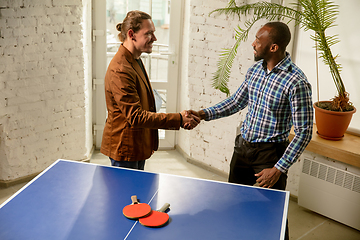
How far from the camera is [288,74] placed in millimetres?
2311

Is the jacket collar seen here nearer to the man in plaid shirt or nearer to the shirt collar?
the man in plaid shirt

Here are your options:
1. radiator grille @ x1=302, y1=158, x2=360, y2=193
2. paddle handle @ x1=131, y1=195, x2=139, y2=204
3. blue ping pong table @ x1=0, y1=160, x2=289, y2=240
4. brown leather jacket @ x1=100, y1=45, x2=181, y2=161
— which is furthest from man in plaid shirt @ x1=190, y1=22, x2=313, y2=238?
radiator grille @ x1=302, y1=158, x2=360, y2=193

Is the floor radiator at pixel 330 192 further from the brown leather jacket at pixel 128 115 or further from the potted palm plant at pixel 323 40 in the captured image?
the brown leather jacket at pixel 128 115

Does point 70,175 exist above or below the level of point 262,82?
below

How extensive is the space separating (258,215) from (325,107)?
171 cm

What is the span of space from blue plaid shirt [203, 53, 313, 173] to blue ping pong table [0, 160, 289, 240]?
1.38 ft

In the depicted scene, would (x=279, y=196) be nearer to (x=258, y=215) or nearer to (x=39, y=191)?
(x=258, y=215)

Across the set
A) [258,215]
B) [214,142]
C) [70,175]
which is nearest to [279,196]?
[258,215]

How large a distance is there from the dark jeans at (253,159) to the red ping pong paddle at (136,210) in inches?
37.0

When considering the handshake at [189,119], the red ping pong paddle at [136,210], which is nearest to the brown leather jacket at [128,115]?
the handshake at [189,119]

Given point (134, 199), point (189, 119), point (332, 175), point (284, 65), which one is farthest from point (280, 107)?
point (332, 175)

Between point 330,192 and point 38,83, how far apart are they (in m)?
2.97

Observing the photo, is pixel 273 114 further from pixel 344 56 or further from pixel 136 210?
pixel 344 56

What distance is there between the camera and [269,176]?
91.2 inches
